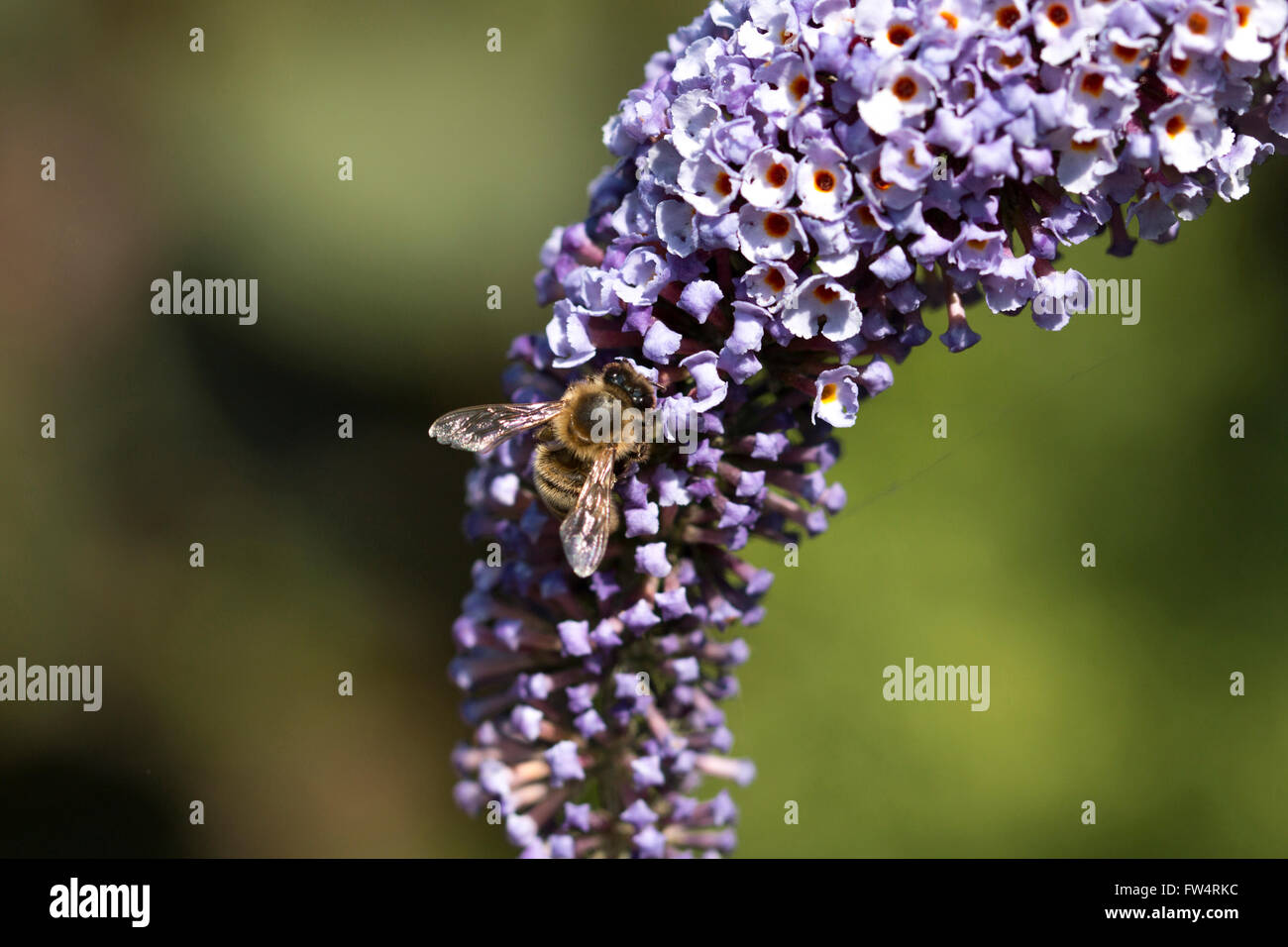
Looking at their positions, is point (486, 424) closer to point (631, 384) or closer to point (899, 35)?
point (631, 384)

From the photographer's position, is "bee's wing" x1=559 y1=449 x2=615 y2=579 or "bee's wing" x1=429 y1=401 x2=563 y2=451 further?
"bee's wing" x1=429 y1=401 x2=563 y2=451

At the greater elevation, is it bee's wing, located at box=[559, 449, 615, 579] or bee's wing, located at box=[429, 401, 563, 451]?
bee's wing, located at box=[429, 401, 563, 451]

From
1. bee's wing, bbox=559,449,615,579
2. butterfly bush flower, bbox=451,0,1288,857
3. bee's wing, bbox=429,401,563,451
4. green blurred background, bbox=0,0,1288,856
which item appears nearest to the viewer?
butterfly bush flower, bbox=451,0,1288,857

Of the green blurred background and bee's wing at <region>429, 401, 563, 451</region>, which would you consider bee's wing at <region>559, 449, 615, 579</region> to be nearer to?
bee's wing at <region>429, 401, 563, 451</region>

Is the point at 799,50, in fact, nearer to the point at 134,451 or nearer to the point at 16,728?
the point at 134,451

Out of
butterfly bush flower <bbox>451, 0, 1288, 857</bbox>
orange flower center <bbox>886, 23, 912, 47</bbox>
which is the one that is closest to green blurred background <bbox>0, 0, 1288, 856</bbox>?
butterfly bush flower <bbox>451, 0, 1288, 857</bbox>

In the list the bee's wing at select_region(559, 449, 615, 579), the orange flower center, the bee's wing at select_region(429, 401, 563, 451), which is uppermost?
the orange flower center

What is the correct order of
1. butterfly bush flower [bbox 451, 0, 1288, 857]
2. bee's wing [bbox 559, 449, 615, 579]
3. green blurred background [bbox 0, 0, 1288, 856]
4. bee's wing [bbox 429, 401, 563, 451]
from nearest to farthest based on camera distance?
butterfly bush flower [bbox 451, 0, 1288, 857], bee's wing [bbox 559, 449, 615, 579], bee's wing [bbox 429, 401, 563, 451], green blurred background [bbox 0, 0, 1288, 856]

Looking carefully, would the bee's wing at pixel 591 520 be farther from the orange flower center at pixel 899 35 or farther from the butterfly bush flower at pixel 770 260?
the orange flower center at pixel 899 35
